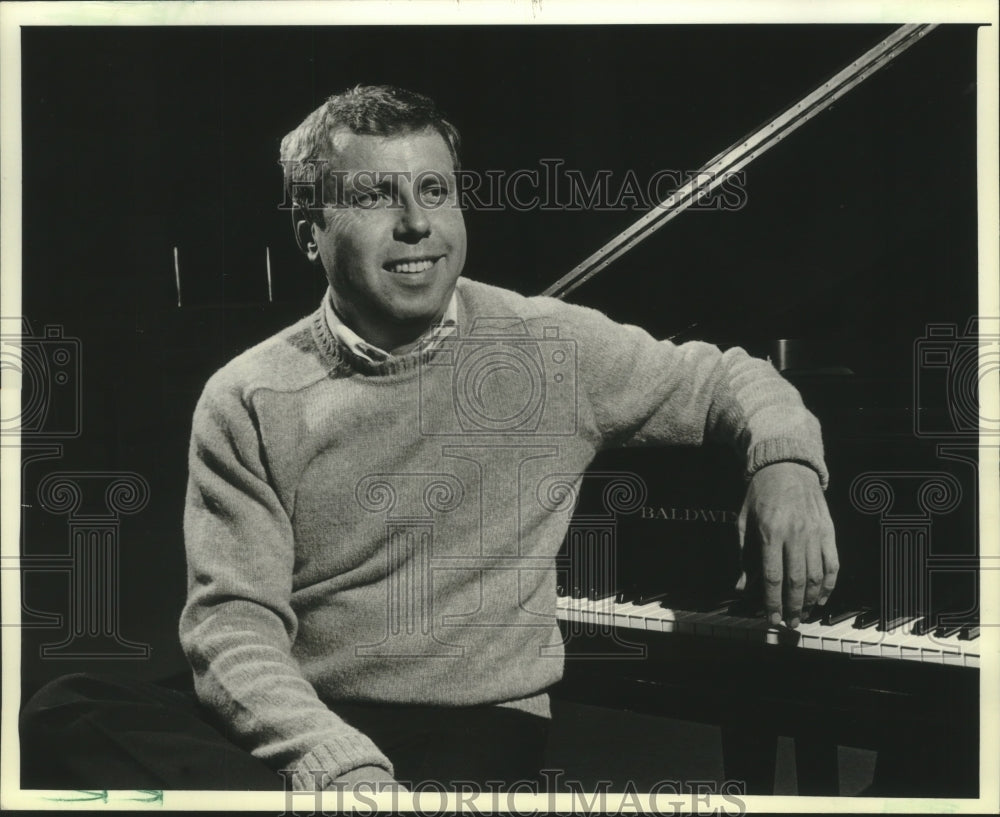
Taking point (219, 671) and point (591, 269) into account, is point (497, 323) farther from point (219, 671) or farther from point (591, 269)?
point (219, 671)

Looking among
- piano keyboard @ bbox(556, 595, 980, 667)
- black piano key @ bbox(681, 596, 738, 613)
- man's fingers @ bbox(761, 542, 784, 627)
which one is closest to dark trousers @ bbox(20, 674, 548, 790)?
piano keyboard @ bbox(556, 595, 980, 667)

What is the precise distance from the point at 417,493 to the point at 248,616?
0.51 m

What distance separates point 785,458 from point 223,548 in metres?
1.39

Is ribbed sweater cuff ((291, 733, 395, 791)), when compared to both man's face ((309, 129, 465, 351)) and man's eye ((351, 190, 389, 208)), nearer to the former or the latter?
man's face ((309, 129, 465, 351))

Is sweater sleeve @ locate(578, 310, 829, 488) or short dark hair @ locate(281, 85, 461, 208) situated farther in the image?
short dark hair @ locate(281, 85, 461, 208)

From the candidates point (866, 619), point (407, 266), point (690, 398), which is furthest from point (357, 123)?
point (866, 619)

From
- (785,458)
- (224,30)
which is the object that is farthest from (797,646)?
(224,30)

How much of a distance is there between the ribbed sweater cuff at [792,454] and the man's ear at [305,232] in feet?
4.00

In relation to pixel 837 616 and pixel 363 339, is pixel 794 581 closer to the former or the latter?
pixel 837 616

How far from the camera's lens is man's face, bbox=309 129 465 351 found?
92.5 inches

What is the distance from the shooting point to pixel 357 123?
2385mm

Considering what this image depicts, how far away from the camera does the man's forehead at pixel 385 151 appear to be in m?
2.35

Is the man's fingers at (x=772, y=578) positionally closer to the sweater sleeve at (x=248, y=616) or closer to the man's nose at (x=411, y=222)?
the sweater sleeve at (x=248, y=616)

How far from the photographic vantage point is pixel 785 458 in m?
2.24
